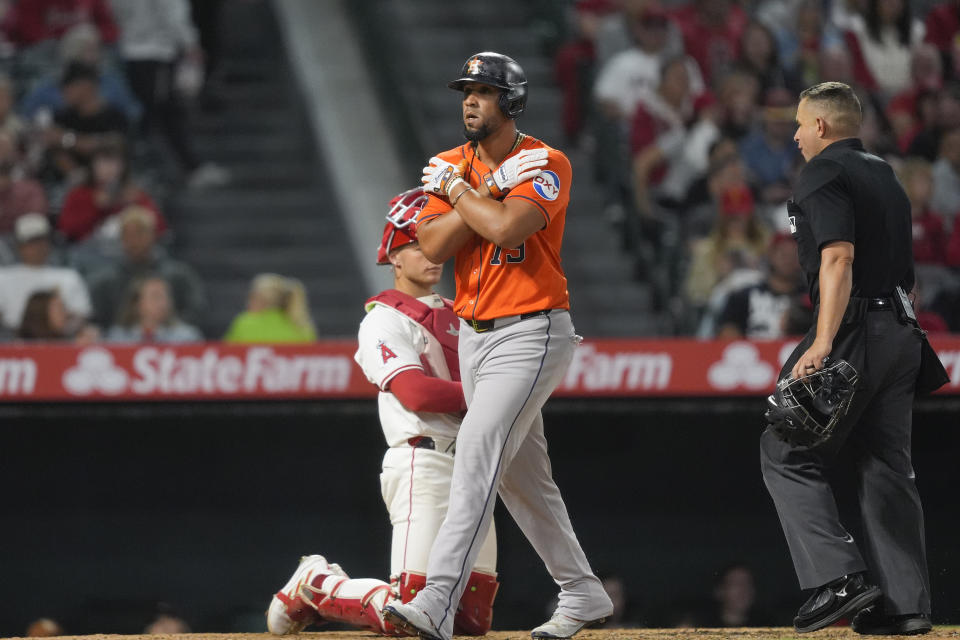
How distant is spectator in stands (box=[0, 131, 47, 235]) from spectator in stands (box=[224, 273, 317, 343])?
169 cm

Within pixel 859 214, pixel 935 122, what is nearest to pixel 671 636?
pixel 859 214

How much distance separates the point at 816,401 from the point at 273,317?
14.6ft

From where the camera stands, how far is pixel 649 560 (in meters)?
Result: 7.61


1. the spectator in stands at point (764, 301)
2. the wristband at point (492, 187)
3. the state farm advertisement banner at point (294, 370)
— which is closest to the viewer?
the wristband at point (492, 187)

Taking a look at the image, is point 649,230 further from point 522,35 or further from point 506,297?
point 506,297

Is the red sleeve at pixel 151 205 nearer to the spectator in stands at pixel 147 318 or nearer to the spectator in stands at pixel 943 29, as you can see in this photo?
the spectator in stands at pixel 147 318

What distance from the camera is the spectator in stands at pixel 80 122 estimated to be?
9.36 meters

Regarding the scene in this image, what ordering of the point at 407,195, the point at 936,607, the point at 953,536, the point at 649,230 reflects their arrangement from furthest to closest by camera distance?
the point at 649,230 → the point at 953,536 → the point at 936,607 → the point at 407,195

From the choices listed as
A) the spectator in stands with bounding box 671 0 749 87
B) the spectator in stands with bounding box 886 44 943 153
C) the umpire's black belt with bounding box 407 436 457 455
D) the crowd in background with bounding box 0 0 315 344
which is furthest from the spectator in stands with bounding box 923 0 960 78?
the umpire's black belt with bounding box 407 436 457 455

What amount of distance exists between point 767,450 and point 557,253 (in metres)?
0.92

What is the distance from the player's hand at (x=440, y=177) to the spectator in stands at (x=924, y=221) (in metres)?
5.47

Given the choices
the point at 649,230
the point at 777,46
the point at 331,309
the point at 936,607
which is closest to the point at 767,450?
the point at 936,607

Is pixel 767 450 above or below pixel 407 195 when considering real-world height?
below

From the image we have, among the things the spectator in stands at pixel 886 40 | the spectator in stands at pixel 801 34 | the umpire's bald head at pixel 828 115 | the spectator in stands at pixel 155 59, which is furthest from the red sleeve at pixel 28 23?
the umpire's bald head at pixel 828 115
